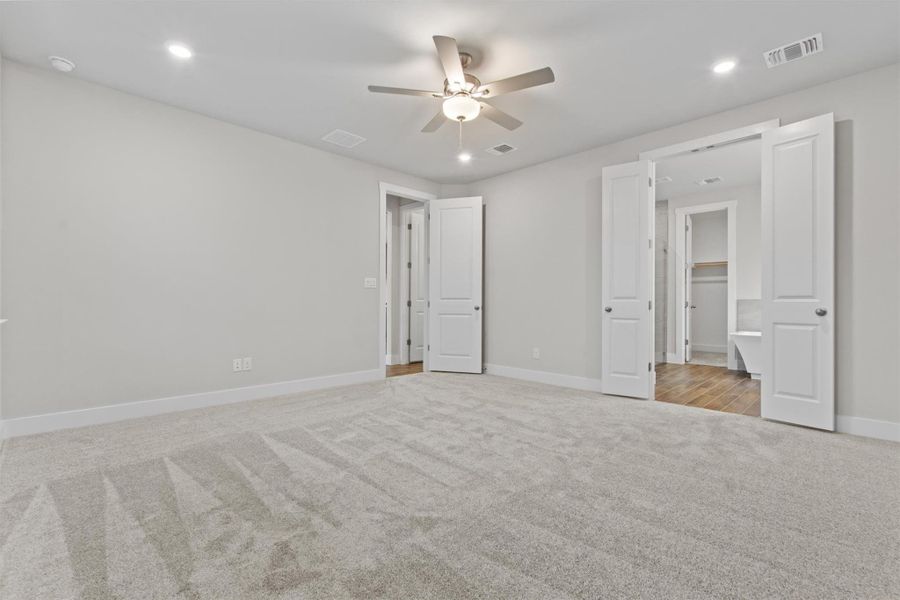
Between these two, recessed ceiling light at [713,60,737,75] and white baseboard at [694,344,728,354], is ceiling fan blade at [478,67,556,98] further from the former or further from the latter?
white baseboard at [694,344,728,354]

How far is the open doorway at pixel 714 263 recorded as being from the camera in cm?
526

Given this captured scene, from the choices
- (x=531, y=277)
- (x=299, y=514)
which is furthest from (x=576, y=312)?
(x=299, y=514)

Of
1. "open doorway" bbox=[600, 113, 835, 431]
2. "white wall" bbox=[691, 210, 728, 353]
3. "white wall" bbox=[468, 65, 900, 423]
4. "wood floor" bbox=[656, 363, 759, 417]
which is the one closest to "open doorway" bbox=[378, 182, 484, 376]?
"white wall" bbox=[468, 65, 900, 423]

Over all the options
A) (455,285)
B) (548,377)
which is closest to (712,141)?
(548,377)

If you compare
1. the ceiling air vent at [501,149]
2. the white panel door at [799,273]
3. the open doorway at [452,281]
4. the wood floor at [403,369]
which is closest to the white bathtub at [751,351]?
the white panel door at [799,273]

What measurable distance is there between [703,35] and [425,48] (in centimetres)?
180

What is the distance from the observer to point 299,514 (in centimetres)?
185

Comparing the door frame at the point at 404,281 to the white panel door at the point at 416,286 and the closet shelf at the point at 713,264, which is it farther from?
the closet shelf at the point at 713,264

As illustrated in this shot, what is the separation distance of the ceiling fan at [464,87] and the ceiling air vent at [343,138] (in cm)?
142

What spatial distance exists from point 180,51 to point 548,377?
463 centimetres

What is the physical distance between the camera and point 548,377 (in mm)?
5027

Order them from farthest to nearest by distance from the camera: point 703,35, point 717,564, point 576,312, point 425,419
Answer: point 576,312, point 425,419, point 703,35, point 717,564

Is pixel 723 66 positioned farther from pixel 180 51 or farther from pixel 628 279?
pixel 180 51

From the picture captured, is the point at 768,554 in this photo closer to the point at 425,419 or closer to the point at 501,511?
the point at 501,511
